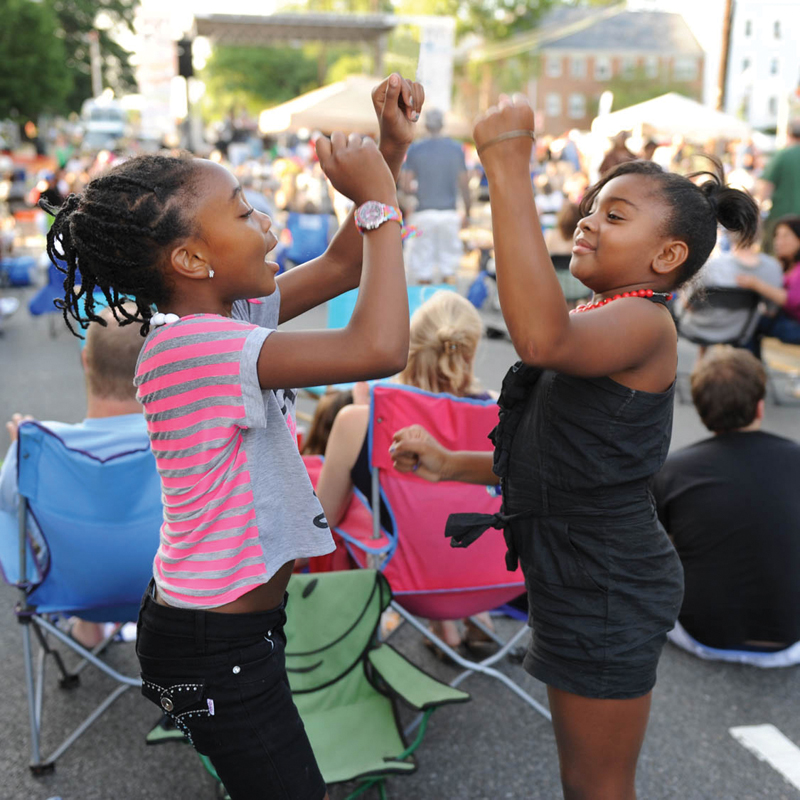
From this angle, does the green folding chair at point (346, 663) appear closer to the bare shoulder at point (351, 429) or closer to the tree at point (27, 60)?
the bare shoulder at point (351, 429)

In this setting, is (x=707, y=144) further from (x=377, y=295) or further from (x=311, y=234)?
(x=377, y=295)

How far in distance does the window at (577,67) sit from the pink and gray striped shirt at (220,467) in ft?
270

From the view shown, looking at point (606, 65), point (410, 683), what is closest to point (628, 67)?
point (606, 65)

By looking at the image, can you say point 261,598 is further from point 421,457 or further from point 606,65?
point 606,65

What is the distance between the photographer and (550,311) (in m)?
1.44

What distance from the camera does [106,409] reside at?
298 cm

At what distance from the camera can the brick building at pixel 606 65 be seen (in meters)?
74.2

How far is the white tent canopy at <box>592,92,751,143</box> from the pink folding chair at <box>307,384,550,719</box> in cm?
1259

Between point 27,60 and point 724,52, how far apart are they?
35918 mm

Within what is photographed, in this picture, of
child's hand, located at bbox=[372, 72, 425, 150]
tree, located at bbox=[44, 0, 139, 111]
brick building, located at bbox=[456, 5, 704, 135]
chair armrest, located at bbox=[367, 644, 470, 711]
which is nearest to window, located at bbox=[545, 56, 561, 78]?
brick building, located at bbox=[456, 5, 704, 135]

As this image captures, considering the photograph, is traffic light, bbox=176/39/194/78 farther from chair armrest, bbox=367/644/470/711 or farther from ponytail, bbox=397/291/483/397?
chair armrest, bbox=367/644/470/711

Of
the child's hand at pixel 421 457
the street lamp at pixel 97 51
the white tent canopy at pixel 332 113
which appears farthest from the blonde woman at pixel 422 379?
the street lamp at pixel 97 51

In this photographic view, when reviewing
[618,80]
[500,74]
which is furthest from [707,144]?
[618,80]

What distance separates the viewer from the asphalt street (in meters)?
2.65
